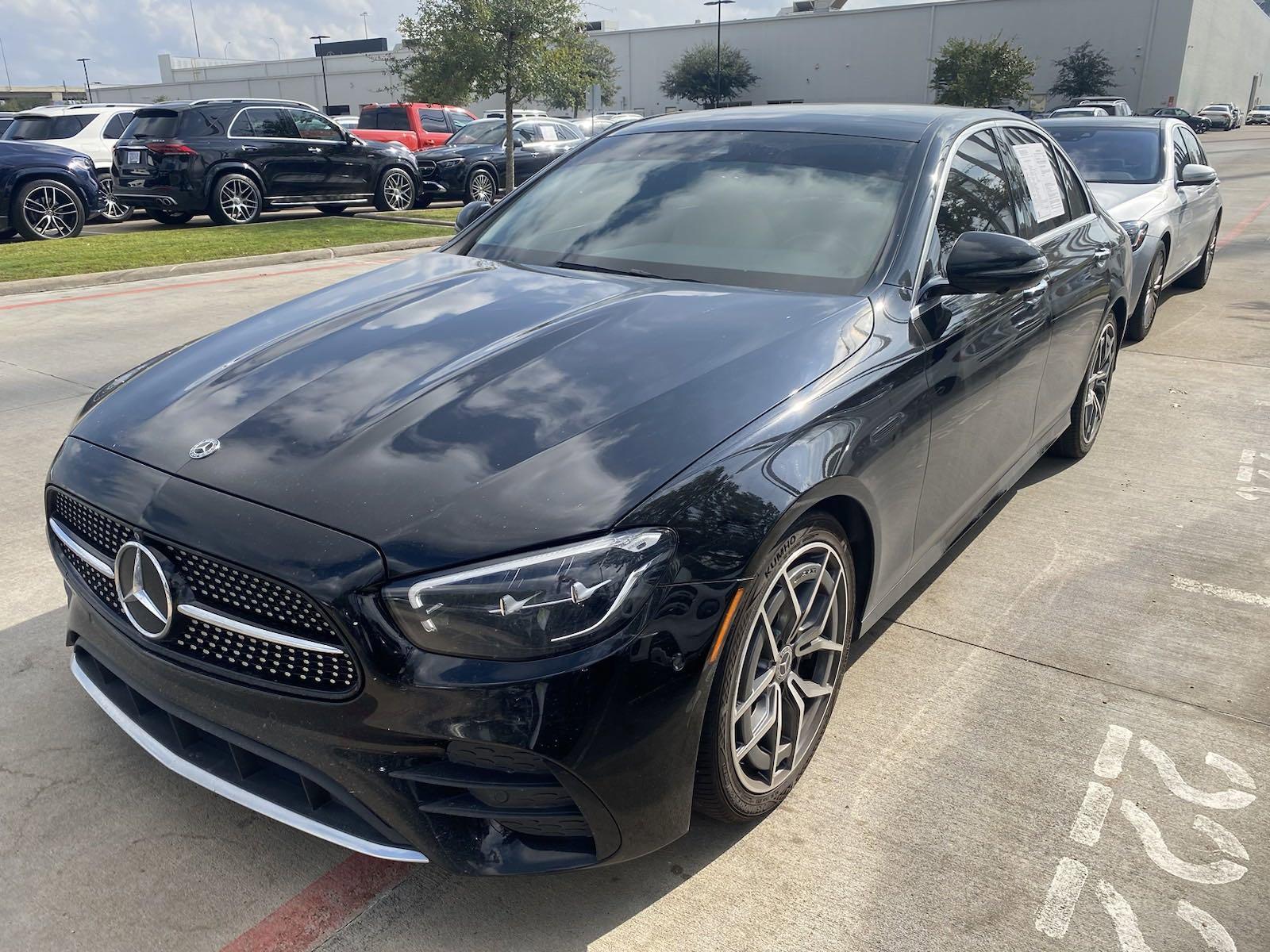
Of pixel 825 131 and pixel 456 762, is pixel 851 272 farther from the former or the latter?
pixel 456 762

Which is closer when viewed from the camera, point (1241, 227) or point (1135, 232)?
point (1135, 232)

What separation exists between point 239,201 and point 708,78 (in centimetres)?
6241

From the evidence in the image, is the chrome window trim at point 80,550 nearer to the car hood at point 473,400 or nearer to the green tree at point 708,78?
the car hood at point 473,400

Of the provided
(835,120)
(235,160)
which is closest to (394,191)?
(235,160)

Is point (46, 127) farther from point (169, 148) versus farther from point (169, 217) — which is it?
point (169, 148)

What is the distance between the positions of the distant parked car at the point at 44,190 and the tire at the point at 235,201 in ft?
5.46

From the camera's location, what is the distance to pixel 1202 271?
10.2 metres

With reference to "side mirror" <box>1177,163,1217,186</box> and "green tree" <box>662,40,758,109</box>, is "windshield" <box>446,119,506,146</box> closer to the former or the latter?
"side mirror" <box>1177,163,1217,186</box>

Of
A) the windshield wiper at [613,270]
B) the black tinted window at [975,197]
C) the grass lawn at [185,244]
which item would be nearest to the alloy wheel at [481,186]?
the grass lawn at [185,244]

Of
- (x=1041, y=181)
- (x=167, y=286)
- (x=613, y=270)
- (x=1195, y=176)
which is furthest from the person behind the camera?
(x=167, y=286)

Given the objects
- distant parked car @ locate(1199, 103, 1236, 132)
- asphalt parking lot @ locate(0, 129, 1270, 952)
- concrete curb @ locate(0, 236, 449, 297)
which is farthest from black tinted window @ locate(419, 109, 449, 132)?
distant parked car @ locate(1199, 103, 1236, 132)

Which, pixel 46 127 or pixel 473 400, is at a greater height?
pixel 46 127

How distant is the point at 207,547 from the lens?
2.06 m

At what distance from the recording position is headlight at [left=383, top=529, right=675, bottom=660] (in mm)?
1905
